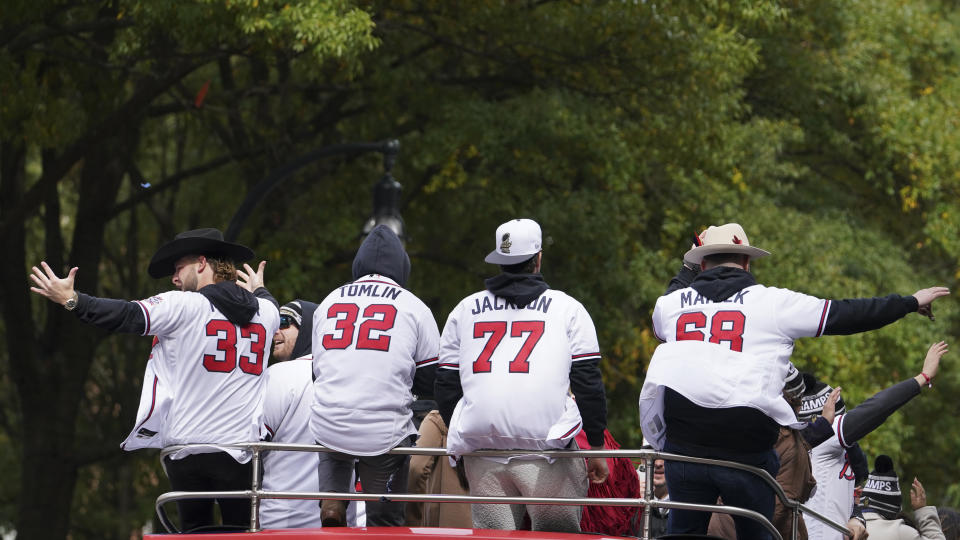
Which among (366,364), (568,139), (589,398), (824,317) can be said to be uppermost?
(568,139)

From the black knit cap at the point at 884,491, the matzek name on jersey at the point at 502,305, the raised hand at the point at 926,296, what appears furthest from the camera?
the black knit cap at the point at 884,491

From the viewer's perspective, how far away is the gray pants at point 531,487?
20.4 ft

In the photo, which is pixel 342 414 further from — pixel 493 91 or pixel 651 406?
pixel 493 91

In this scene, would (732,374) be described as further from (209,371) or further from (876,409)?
(209,371)

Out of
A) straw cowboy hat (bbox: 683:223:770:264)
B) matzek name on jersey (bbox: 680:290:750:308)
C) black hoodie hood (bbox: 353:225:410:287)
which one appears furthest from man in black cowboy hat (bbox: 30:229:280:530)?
straw cowboy hat (bbox: 683:223:770:264)

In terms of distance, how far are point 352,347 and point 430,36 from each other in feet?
32.6

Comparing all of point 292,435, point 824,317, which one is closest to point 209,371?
point 292,435

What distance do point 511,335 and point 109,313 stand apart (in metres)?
1.83

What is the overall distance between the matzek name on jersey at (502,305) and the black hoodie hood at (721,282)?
69cm

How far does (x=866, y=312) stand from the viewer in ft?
19.7

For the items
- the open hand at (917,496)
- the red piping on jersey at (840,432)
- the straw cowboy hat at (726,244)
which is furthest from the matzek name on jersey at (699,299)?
the open hand at (917,496)

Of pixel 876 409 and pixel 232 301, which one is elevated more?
pixel 232 301

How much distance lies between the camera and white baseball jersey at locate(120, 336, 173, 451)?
667cm

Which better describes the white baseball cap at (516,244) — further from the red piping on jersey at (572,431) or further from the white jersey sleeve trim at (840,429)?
the white jersey sleeve trim at (840,429)
